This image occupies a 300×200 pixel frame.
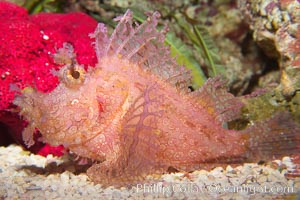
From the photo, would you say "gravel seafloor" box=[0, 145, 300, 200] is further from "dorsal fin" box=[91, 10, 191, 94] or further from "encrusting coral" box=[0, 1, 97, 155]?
"dorsal fin" box=[91, 10, 191, 94]

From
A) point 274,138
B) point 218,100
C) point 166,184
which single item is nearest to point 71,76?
point 166,184

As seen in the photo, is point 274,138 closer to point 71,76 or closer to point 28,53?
point 71,76

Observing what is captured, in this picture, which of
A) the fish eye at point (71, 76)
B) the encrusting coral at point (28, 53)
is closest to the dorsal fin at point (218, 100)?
the fish eye at point (71, 76)

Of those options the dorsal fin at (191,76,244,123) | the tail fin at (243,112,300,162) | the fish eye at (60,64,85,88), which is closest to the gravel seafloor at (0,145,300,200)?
the tail fin at (243,112,300,162)

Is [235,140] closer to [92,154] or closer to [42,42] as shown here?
[92,154]

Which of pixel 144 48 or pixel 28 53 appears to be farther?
pixel 28 53

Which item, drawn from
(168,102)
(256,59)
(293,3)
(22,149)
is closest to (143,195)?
(168,102)
